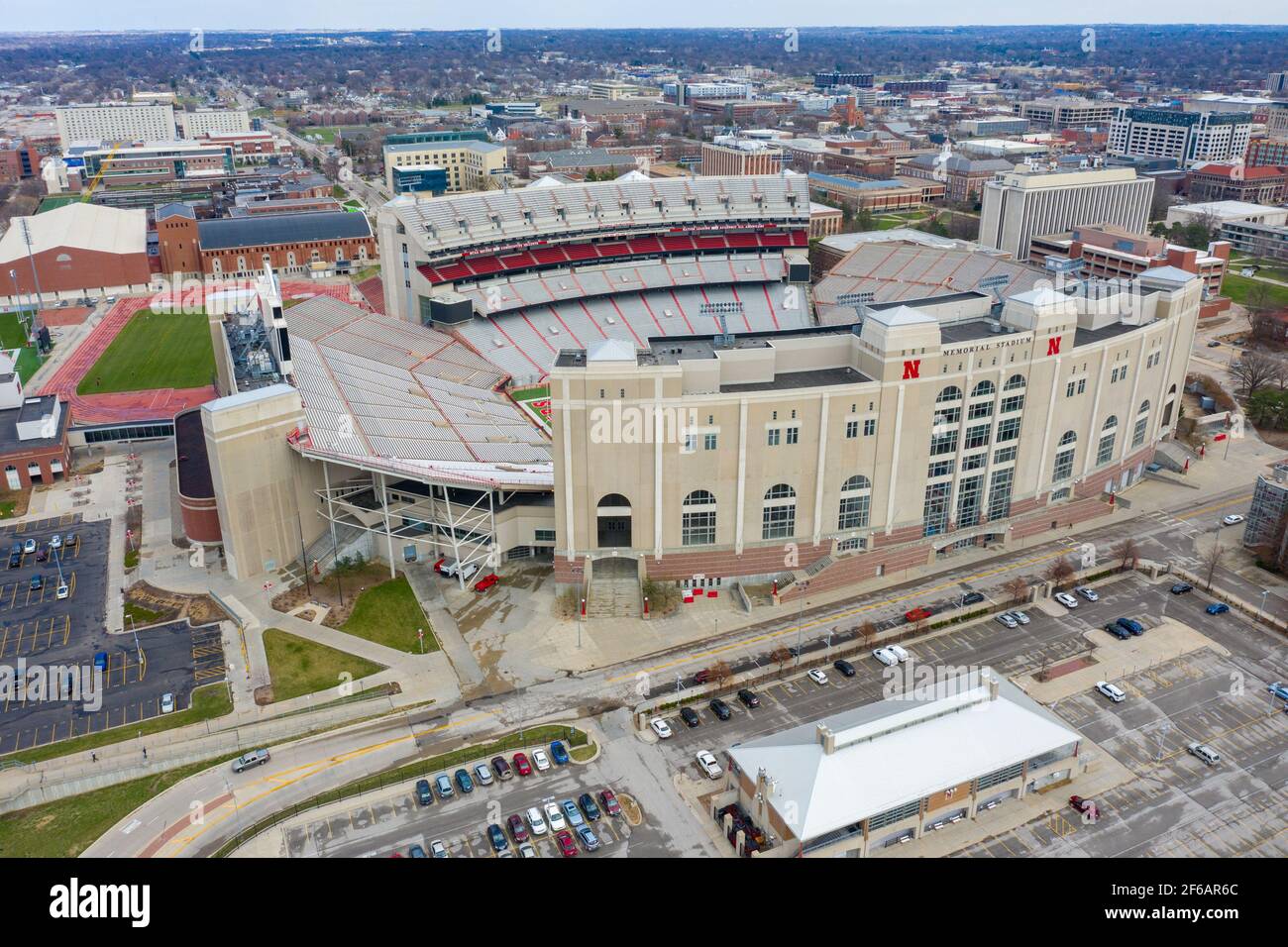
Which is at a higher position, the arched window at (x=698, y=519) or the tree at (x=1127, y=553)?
the arched window at (x=698, y=519)

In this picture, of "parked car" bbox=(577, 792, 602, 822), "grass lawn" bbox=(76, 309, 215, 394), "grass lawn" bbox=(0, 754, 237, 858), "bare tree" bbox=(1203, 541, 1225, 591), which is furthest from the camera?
"grass lawn" bbox=(76, 309, 215, 394)

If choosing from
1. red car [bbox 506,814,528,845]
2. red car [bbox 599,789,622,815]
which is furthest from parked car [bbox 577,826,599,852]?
red car [bbox 506,814,528,845]

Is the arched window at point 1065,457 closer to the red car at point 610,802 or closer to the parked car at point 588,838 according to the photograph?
the red car at point 610,802

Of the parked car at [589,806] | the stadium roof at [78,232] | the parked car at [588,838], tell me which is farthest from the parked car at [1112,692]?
the stadium roof at [78,232]

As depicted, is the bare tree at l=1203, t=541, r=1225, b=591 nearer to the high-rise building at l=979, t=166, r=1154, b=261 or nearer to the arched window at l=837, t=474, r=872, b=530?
the arched window at l=837, t=474, r=872, b=530

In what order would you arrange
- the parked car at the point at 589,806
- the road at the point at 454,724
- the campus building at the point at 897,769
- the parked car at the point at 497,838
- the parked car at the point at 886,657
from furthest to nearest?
the parked car at the point at 886,657, the parked car at the point at 589,806, the road at the point at 454,724, the parked car at the point at 497,838, the campus building at the point at 897,769

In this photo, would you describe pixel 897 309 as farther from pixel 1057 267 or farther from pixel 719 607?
pixel 1057 267
